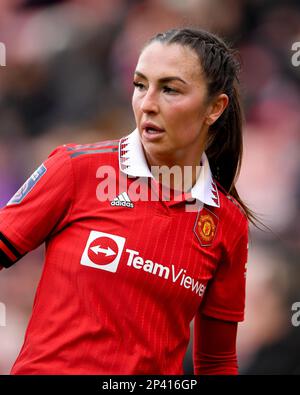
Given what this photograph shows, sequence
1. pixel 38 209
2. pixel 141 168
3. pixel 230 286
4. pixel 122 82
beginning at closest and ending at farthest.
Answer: pixel 38 209 < pixel 141 168 < pixel 230 286 < pixel 122 82

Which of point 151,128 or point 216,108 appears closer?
point 151,128

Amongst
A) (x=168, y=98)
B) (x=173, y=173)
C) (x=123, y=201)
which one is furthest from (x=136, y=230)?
(x=168, y=98)

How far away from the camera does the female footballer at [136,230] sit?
161cm

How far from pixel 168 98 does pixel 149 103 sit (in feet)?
0.16

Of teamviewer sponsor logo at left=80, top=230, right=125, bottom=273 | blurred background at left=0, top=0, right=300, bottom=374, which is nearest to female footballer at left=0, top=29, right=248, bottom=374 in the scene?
teamviewer sponsor logo at left=80, top=230, right=125, bottom=273

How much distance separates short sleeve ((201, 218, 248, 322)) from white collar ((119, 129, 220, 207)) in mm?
121

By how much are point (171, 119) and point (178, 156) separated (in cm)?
12

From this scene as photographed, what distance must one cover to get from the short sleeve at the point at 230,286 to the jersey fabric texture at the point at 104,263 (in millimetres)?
112

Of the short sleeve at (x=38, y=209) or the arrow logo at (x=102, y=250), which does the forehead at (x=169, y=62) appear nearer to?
the short sleeve at (x=38, y=209)

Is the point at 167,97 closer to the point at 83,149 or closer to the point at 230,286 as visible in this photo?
the point at 83,149

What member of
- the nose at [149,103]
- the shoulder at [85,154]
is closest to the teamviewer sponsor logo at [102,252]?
the shoulder at [85,154]

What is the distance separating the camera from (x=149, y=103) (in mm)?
1655

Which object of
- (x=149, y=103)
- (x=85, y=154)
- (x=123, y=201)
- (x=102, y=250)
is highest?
(x=149, y=103)
